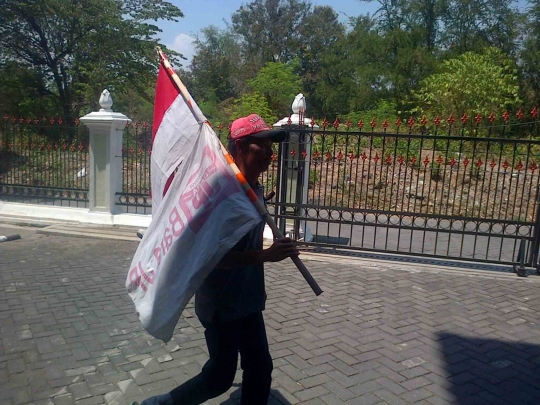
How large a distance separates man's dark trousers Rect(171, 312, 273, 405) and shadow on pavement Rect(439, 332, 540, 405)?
5.21ft

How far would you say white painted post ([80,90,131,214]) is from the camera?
8.30 meters

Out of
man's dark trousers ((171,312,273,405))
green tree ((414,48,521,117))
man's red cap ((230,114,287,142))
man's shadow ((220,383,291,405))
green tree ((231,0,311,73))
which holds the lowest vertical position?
man's shadow ((220,383,291,405))

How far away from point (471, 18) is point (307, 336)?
28.1 meters

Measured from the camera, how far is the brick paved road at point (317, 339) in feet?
11.1

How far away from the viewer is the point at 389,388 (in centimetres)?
347

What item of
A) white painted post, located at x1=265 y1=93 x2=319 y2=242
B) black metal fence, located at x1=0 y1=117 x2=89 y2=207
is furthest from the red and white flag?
black metal fence, located at x1=0 y1=117 x2=89 y2=207

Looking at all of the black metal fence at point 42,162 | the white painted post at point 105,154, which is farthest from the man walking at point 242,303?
the black metal fence at point 42,162

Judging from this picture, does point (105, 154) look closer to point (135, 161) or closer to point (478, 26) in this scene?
point (135, 161)

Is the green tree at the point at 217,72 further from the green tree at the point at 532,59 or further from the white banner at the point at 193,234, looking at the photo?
the white banner at the point at 193,234

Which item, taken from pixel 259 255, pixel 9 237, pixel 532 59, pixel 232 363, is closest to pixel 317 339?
pixel 232 363

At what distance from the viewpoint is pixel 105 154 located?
8430mm

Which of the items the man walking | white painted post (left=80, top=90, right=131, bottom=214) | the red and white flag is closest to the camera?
the red and white flag

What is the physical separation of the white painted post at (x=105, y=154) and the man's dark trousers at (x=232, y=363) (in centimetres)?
644

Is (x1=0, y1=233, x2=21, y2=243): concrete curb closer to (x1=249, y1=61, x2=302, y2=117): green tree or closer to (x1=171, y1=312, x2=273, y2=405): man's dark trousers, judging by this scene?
(x1=171, y1=312, x2=273, y2=405): man's dark trousers
